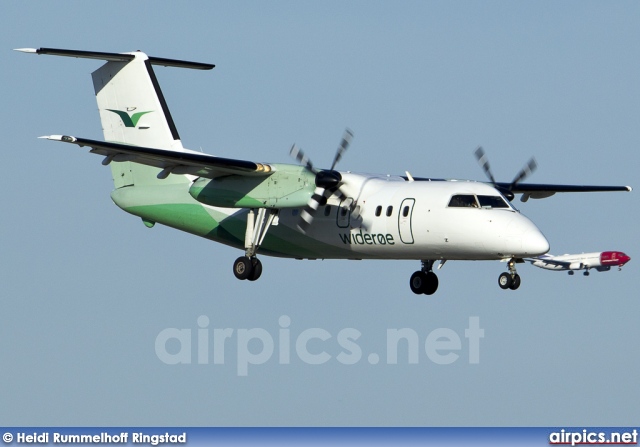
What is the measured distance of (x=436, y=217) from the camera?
2633cm

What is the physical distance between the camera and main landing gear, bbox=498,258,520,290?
25.6m

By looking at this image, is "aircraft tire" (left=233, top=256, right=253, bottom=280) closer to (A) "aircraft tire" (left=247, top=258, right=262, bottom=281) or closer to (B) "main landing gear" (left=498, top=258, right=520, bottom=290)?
(A) "aircraft tire" (left=247, top=258, right=262, bottom=281)

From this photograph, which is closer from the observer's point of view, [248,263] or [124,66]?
[248,263]

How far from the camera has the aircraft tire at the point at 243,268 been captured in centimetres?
2814

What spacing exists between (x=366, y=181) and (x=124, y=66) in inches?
294

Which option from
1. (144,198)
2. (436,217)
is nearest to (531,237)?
(436,217)

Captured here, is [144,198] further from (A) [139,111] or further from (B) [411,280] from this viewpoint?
(B) [411,280]

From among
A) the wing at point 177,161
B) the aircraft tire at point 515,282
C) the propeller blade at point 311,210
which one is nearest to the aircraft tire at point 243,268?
the propeller blade at point 311,210

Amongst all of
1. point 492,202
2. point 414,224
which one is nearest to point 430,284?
point 414,224

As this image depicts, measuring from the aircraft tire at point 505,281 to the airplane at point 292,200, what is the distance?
21mm

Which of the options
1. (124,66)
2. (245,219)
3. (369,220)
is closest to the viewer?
(369,220)

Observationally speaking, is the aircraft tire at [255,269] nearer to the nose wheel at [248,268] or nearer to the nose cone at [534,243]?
the nose wheel at [248,268]

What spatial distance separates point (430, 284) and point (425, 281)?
140 mm

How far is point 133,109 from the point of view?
31078 millimetres
